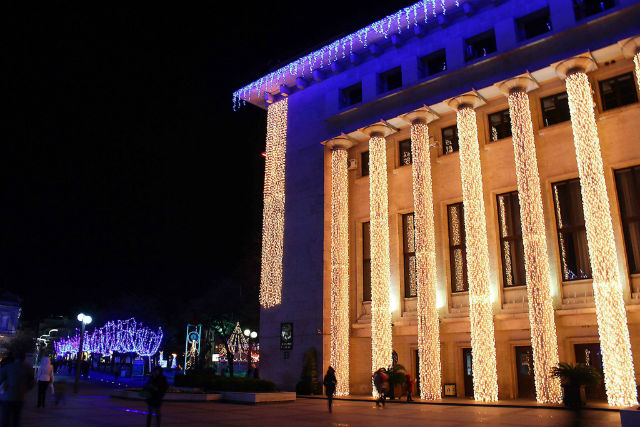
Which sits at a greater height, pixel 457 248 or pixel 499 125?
pixel 499 125

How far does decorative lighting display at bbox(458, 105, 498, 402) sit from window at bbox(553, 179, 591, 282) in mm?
3102

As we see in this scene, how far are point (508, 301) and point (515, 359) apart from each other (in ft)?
8.33

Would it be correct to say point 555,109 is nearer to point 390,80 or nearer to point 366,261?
point 390,80

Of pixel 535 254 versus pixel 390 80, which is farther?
pixel 390 80

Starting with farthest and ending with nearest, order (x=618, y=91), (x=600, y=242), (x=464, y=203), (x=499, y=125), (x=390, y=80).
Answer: (x=390, y=80), (x=499, y=125), (x=464, y=203), (x=618, y=91), (x=600, y=242)

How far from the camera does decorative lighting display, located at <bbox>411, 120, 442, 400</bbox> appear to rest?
22125mm

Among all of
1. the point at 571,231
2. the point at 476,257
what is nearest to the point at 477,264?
the point at 476,257

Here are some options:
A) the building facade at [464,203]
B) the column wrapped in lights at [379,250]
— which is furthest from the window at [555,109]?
the column wrapped in lights at [379,250]

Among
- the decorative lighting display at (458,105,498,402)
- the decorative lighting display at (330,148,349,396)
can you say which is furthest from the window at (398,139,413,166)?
the decorative lighting display at (458,105,498,402)

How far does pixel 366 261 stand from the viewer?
91.2 feet

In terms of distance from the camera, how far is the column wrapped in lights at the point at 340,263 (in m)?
25.5

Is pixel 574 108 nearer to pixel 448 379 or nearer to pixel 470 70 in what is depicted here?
pixel 470 70

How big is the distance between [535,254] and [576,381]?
4.98m

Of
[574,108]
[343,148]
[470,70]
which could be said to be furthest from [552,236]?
[343,148]
